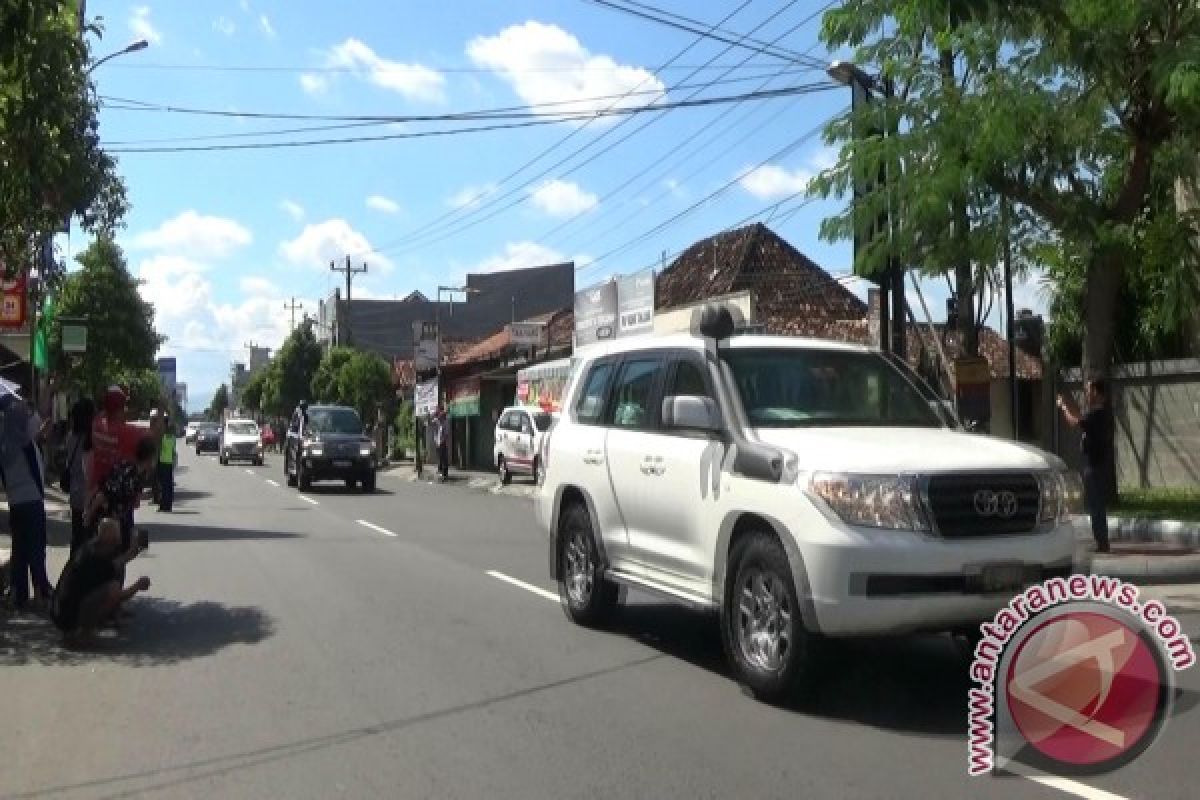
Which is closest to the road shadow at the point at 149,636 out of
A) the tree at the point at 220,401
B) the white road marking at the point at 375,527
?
the white road marking at the point at 375,527

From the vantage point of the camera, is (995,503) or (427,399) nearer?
(995,503)

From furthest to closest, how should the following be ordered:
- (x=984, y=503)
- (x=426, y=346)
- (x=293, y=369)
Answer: (x=293, y=369), (x=426, y=346), (x=984, y=503)

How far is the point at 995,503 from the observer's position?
22.6 feet

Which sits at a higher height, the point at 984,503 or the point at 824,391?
the point at 824,391

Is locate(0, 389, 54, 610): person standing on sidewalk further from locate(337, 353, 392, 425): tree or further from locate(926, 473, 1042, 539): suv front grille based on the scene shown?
locate(337, 353, 392, 425): tree

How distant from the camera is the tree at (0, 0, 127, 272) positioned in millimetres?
9266

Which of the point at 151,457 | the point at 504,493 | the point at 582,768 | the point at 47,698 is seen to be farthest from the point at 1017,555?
the point at 504,493

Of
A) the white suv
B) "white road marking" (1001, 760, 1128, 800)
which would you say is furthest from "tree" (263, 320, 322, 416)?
"white road marking" (1001, 760, 1128, 800)

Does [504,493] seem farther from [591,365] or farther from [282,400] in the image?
[282,400]

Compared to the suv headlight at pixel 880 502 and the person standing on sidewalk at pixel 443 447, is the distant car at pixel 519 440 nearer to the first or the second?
the person standing on sidewalk at pixel 443 447

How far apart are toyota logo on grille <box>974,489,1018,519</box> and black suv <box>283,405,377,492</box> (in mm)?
24809

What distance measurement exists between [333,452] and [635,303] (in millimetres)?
8289

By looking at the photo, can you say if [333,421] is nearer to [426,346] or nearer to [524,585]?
[426,346]

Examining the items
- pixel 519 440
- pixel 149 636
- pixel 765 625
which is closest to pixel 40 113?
pixel 149 636
